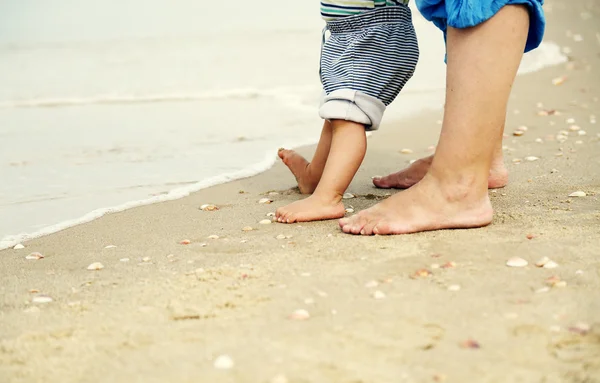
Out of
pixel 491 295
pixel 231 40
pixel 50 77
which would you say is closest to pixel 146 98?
pixel 50 77

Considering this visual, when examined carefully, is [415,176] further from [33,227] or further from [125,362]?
[125,362]

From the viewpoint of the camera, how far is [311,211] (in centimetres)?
273

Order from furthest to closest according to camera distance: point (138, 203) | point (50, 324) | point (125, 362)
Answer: point (138, 203) < point (50, 324) < point (125, 362)

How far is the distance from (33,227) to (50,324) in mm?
1298

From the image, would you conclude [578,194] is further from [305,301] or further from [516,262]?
[305,301]

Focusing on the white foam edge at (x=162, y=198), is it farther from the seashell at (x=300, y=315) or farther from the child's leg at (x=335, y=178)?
the seashell at (x=300, y=315)

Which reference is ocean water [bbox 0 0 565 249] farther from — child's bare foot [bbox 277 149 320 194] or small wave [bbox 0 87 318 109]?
child's bare foot [bbox 277 149 320 194]

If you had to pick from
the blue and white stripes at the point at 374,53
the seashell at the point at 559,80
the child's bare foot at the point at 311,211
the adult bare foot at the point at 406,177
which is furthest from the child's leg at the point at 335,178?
the seashell at the point at 559,80

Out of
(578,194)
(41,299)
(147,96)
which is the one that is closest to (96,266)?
→ (41,299)

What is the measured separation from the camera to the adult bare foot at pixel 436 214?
95.8 inches

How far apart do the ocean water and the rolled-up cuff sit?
37.8 inches

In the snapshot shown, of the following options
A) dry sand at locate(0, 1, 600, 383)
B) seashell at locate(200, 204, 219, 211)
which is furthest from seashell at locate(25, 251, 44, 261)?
seashell at locate(200, 204, 219, 211)

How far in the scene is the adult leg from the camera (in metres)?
2.32

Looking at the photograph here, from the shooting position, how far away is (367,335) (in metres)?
1.63
